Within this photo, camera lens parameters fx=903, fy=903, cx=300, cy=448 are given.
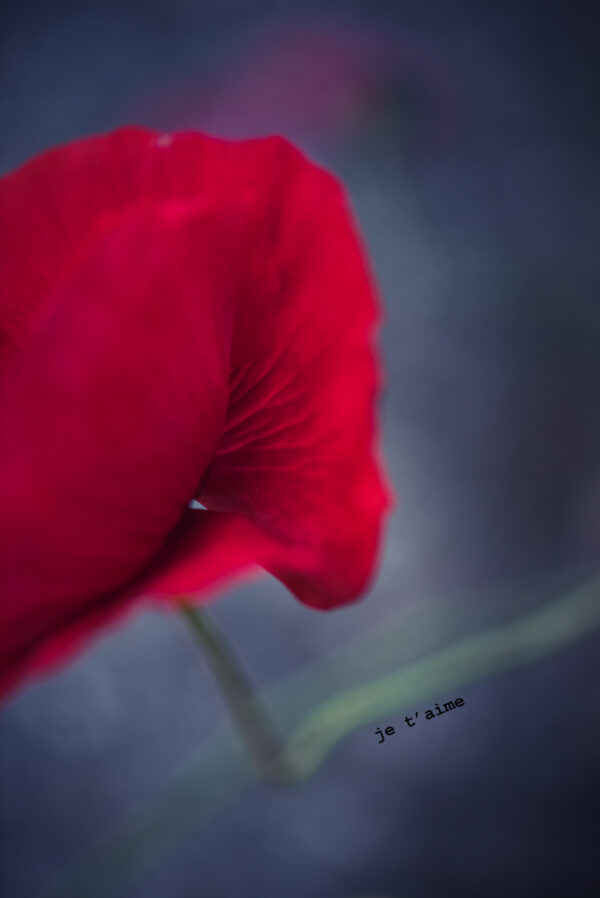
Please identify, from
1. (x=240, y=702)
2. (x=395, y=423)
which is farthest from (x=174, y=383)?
(x=395, y=423)

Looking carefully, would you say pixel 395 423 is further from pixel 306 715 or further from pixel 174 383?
pixel 174 383

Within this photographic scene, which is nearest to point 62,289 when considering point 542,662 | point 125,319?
point 125,319

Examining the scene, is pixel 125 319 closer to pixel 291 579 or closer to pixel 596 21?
pixel 291 579

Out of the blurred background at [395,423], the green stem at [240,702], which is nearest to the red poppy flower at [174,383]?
the green stem at [240,702]

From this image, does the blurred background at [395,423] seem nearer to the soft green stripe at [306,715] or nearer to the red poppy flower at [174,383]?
the soft green stripe at [306,715]

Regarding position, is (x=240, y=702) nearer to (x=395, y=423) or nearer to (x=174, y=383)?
(x=174, y=383)

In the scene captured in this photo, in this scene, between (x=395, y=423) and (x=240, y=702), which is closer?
(x=240, y=702)

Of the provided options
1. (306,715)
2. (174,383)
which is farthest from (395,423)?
(174,383)
